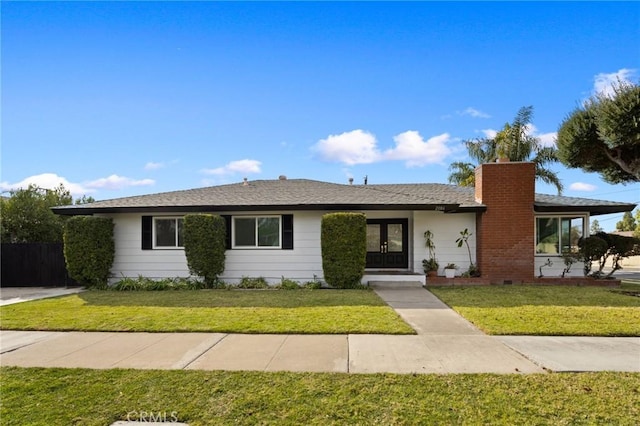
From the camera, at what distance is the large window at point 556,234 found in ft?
40.0

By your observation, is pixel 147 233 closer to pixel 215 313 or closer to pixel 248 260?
pixel 248 260

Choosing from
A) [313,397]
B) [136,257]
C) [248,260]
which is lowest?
[313,397]

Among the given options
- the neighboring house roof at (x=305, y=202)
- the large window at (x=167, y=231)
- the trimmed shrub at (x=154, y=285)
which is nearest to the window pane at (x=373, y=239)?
the neighboring house roof at (x=305, y=202)

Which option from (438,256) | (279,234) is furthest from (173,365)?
(438,256)

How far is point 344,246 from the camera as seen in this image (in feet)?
34.9

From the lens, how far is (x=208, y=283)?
11320mm

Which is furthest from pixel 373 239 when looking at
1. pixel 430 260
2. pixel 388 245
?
pixel 430 260

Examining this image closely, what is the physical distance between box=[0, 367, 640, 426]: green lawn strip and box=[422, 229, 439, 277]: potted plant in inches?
306

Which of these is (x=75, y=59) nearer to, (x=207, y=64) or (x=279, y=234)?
(x=207, y=64)

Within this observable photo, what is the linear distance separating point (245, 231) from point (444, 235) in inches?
Result: 271

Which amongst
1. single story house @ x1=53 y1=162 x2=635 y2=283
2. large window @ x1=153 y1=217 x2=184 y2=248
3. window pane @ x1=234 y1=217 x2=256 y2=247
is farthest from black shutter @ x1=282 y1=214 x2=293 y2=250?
large window @ x1=153 y1=217 x2=184 y2=248

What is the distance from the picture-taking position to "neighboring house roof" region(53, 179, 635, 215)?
1133 centimetres

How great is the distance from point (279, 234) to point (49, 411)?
28.8 ft

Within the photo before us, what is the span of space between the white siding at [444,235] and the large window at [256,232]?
4832 mm
